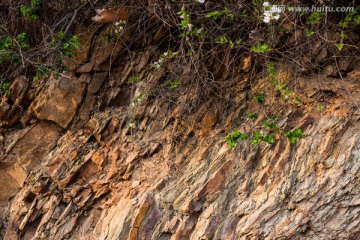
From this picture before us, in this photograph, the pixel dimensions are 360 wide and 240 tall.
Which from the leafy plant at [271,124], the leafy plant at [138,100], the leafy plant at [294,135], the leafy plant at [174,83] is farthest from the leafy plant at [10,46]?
the leafy plant at [294,135]

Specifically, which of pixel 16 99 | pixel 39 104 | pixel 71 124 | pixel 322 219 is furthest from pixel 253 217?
pixel 16 99

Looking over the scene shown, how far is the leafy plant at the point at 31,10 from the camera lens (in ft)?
12.9

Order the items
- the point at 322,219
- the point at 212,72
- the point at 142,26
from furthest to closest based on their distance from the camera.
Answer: the point at 142,26 → the point at 212,72 → the point at 322,219

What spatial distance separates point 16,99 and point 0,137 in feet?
1.62

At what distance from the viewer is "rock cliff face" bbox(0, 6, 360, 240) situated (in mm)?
3064

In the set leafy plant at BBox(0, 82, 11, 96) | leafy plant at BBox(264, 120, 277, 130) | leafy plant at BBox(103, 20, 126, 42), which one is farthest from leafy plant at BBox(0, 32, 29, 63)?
leafy plant at BBox(264, 120, 277, 130)

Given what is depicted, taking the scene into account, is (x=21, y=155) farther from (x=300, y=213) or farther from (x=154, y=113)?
(x=300, y=213)

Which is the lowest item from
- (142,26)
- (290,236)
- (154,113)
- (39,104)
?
(290,236)

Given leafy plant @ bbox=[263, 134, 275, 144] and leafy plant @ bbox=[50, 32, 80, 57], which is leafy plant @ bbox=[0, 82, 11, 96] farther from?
leafy plant @ bbox=[263, 134, 275, 144]

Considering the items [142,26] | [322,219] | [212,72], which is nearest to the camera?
[322,219]

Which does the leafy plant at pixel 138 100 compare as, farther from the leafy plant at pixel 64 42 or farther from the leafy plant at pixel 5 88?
the leafy plant at pixel 5 88

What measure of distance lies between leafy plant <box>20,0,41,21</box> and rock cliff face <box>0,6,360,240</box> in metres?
0.51

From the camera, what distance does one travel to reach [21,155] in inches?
167

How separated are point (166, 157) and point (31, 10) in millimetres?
2156
